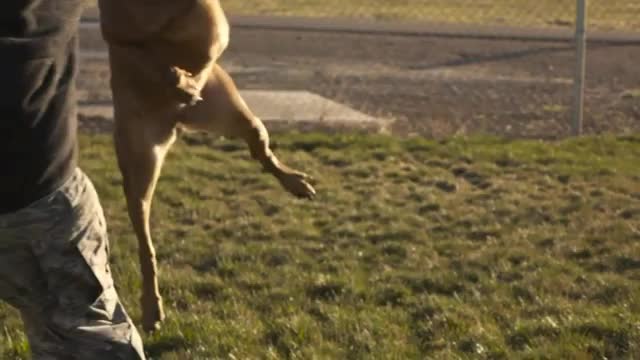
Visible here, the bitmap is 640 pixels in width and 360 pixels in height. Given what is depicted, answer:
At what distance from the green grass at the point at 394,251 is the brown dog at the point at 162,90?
746 mm

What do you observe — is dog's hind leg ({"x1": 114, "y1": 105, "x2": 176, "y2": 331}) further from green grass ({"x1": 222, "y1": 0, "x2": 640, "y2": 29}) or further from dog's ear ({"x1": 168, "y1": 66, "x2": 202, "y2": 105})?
green grass ({"x1": 222, "y1": 0, "x2": 640, "y2": 29})

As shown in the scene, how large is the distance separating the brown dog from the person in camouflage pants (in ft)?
2.28

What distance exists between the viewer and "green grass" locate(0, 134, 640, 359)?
16.1ft

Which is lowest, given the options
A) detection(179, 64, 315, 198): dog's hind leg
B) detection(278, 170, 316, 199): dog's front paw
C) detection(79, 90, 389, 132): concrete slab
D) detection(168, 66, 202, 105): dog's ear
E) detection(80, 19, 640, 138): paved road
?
detection(80, 19, 640, 138): paved road

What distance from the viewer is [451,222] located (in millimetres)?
6719

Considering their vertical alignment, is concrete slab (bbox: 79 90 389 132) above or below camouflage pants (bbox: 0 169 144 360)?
below

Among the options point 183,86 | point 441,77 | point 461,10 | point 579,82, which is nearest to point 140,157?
point 183,86

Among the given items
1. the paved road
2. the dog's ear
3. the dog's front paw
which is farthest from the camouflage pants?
the paved road

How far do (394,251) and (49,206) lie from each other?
3351mm

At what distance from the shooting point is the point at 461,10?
16.5 m

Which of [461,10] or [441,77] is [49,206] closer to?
[441,77]

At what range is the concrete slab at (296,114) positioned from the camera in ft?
31.4

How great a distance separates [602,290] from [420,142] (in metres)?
3.35

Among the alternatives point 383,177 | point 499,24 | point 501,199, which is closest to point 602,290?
point 501,199
